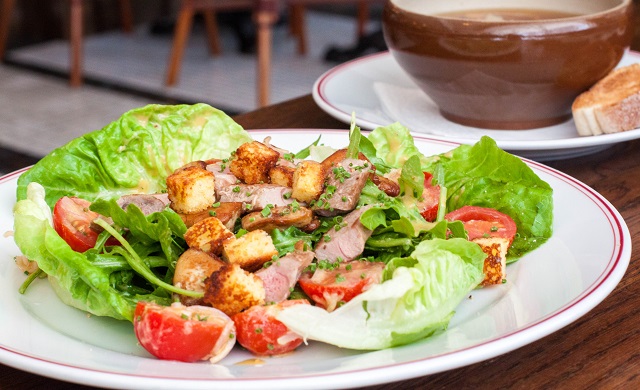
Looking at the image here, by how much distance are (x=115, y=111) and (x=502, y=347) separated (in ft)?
13.2

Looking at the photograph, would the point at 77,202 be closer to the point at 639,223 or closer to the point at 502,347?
the point at 502,347

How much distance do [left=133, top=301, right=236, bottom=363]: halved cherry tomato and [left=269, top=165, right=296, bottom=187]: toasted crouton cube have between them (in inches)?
12.7

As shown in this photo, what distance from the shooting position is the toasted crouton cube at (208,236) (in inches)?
40.4

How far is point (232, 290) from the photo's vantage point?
3.03 feet

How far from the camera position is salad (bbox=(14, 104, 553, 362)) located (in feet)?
2.96

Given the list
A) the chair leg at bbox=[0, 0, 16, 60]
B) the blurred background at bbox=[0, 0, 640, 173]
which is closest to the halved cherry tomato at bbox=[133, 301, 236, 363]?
the blurred background at bbox=[0, 0, 640, 173]

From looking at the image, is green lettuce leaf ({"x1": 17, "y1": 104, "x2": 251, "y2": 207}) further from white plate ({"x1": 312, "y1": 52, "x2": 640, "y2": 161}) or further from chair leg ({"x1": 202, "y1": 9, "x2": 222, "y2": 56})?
chair leg ({"x1": 202, "y1": 9, "x2": 222, "y2": 56})

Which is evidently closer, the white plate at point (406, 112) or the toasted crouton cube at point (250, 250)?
the toasted crouton cube at point (250, 250)

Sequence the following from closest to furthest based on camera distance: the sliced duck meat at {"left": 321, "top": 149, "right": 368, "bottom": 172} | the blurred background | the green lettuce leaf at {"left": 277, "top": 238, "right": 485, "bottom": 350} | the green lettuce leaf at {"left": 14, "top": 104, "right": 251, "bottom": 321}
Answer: the green lettuce leaf at {"left": 277, "top": 238, "right": 485, "bottom": 350} < the green lettuce leaf at {"left": 14, "top": 104, "right": 251, "bottom": 321} < the sliced duck meat at {"left": 321, "top": 149, "right": 368, "bottom": 172} < the blurred background

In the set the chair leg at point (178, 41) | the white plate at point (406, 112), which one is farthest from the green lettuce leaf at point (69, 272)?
the chair leg at point (178, 41)

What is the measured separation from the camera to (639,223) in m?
1.29

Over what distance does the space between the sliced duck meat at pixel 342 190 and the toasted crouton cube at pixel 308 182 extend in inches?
0.4

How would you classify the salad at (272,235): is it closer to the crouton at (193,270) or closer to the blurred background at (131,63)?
the crouton at (193,270)

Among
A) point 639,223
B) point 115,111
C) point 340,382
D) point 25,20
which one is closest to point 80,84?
point 115,111
